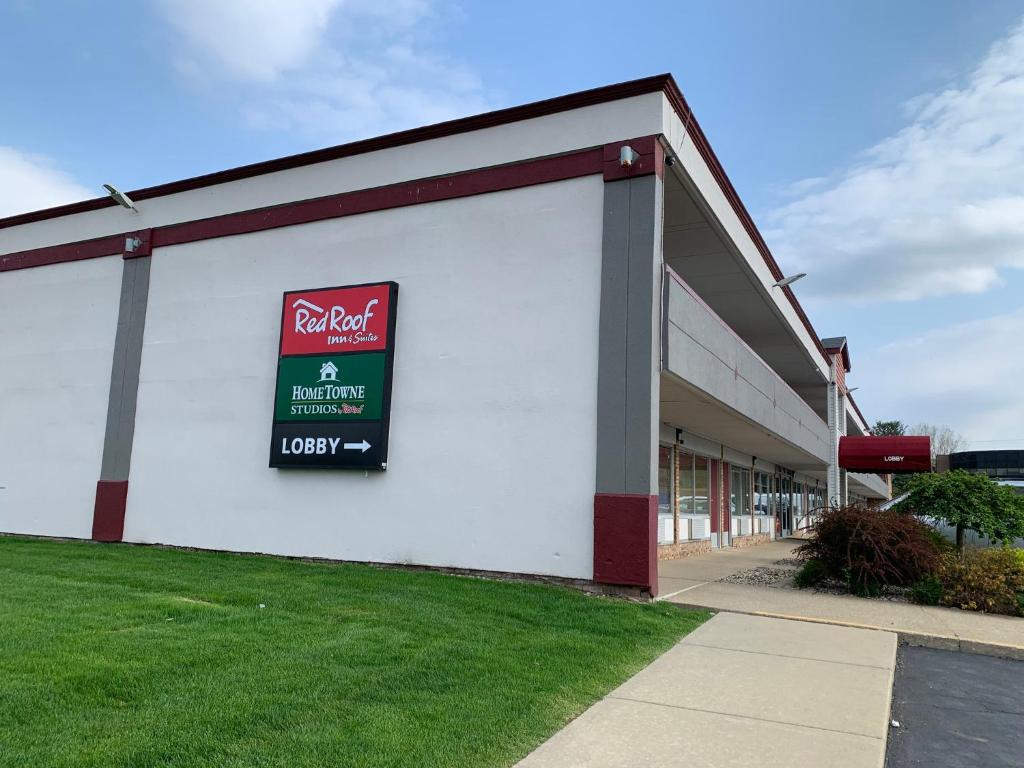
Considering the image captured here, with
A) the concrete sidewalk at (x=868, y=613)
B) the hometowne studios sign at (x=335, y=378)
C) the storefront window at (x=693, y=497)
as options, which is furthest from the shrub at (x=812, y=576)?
the hometowne studios sign at (x=335, y=378)

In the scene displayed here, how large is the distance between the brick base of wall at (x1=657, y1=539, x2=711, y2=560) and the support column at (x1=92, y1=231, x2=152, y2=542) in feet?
34.6

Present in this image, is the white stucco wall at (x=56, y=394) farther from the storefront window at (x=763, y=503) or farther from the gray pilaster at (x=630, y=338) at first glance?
the storefront window at (x=763, y=503)

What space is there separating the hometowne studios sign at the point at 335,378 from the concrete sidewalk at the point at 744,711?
608cm

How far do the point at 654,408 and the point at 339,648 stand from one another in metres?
5.46

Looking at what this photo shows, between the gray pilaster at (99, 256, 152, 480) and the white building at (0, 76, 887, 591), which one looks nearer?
the white building at (0, 76, 887, 591)

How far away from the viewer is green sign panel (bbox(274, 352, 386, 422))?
39.2 ft

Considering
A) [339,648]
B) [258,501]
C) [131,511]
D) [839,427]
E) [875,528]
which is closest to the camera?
[339,648]

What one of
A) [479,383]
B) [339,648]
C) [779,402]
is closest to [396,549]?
[479,383]

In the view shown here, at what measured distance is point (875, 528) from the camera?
11180mm

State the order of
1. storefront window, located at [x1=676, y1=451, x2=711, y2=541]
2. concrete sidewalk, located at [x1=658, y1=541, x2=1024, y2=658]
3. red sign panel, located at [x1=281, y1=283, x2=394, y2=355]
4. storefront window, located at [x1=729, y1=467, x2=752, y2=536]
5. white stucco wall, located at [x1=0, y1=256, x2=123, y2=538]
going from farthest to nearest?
1. storefront window, located at [x1=729, y1=467, x2=752, y2=536]
2. storefront window, located at [x1=676, y1=451, x2=711, y2=541]
3. white stucco wall, located at [x1=0, y1=256, x2=123, y2=538]
4. red sign panel, located at [x1=281, y1=283, x2=394, y2=355]
5. concrete sidewalk, located at [x1=658, y1=541, x2=1024, y2=658]

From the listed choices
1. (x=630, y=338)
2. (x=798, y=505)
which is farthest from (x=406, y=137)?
(x=798, y=505)

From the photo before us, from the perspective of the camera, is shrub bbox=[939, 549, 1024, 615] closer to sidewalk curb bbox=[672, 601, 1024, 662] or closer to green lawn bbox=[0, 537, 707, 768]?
sidewalk curb bbox=[672, 601, 1024, 662]

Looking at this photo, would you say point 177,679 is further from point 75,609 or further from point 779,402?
point 779,402

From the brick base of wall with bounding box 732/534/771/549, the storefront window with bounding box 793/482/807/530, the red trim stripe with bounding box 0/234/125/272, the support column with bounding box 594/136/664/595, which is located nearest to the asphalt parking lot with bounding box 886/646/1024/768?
the support column with bounding box 594/136/664/595
